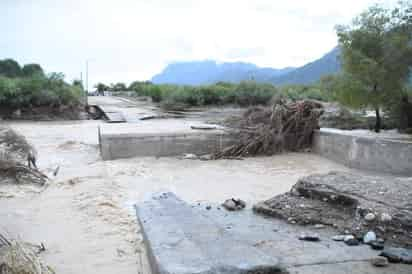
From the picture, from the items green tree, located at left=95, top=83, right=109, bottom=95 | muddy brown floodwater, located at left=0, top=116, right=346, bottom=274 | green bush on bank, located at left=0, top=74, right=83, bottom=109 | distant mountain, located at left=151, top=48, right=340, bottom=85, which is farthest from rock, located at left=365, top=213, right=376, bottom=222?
green tree, located at left=95, top=83, right=109, bottom=95

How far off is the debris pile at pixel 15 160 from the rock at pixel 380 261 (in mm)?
5743

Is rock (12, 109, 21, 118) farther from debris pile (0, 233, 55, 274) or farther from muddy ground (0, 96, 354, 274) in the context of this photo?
debris pile (0, 233, 55, 274)

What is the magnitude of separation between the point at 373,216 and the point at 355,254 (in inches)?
30.4

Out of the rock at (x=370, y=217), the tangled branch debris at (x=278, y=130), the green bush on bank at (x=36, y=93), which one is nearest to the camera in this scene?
the rock at (x=370, y=217)

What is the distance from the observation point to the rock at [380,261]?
3227 mm

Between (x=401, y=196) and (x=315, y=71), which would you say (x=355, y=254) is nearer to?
(x=401, y=196)

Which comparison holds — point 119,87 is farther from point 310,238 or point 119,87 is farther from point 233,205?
point 310,238

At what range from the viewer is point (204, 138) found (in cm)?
1043

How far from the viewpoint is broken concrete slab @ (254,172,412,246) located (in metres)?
4.00

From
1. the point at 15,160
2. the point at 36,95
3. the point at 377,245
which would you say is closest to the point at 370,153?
the point at 377,245

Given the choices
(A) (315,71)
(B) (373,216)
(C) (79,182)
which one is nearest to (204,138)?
(C) (79,182)

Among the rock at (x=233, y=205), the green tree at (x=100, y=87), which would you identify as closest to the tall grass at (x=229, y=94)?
the rock at (x=233, y=205)

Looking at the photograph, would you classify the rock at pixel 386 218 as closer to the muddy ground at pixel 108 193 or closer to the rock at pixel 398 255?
the rock at pixel 398 255

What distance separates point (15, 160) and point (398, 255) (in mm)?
6331
